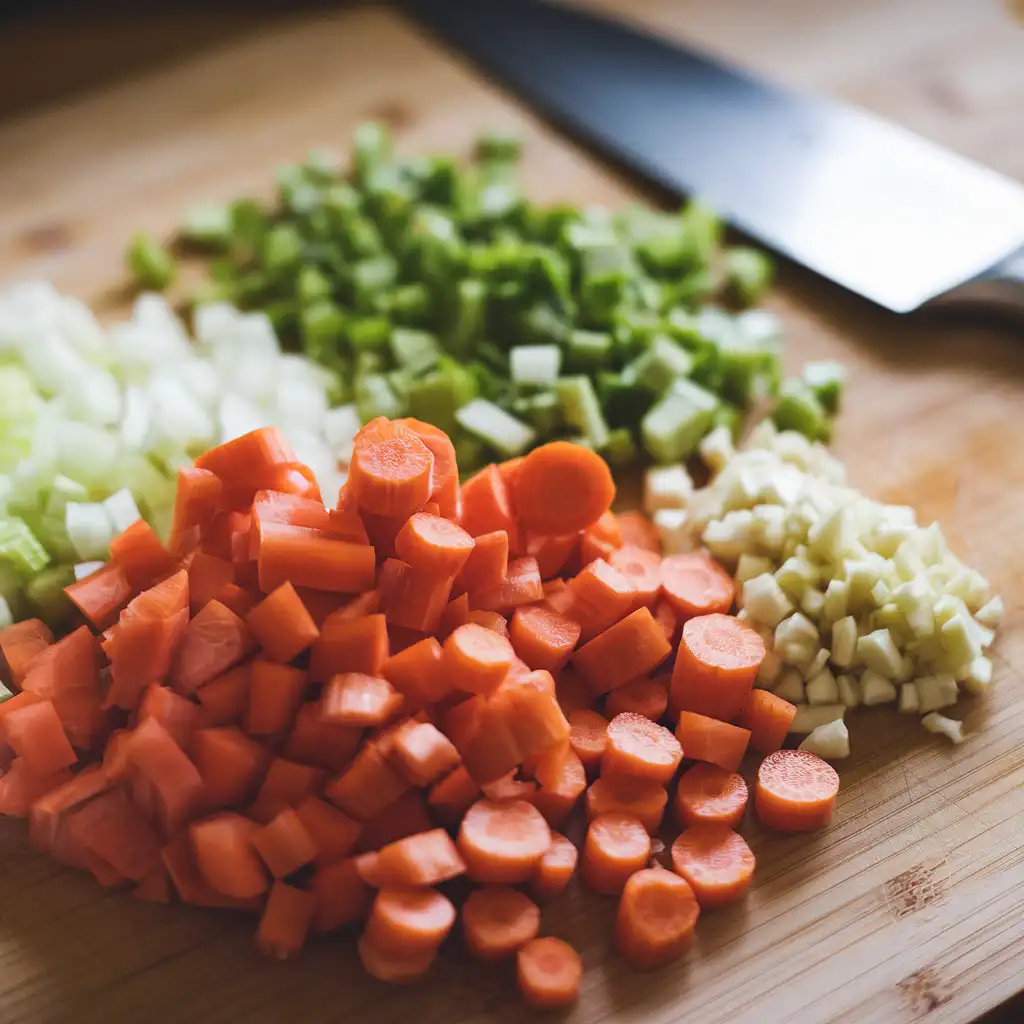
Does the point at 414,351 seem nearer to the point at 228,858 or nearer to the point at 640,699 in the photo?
the point at 640,699

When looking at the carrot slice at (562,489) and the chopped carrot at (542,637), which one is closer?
the chopped carrot at (542,637)

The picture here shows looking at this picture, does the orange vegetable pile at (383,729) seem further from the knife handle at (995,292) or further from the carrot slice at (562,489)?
the knife handle at (995,292)

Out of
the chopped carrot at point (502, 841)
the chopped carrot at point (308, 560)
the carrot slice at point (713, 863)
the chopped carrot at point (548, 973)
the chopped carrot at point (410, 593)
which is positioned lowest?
the chopped carrot at point (548, 973)

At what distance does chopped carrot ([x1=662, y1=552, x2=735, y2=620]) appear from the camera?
69.7 inches

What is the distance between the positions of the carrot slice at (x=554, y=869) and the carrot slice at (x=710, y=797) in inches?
7.1

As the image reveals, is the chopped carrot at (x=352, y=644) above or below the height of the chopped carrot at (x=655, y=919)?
above

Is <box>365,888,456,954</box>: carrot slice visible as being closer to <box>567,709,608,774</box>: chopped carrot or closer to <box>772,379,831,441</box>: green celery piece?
<box>567,709,608,774</box>: chopped carrot

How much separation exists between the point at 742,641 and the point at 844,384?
0.77m

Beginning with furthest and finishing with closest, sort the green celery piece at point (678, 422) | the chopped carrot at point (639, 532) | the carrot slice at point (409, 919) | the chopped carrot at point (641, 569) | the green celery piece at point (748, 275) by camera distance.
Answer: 1. the green celery piece at point (748, 275)
2. the green celery piece at point (678, 422)
3. the chopped carrot at point (639, 532)
4. the chopped carrot at point (641, 569)
5. the carrot slice at point (409, 919)

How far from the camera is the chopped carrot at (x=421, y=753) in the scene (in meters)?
1.47

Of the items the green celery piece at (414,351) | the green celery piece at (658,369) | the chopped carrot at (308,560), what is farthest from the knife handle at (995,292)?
the chopped carrot at (308,560)

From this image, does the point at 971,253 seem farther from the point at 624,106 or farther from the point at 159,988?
the point at 159,988

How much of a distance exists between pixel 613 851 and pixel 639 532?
2.06 ft

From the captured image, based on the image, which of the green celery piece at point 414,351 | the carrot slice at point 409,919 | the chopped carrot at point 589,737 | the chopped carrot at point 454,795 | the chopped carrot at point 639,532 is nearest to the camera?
the carrot slice at point 409,919
